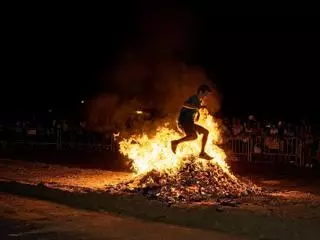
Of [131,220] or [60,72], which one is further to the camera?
[60,72]

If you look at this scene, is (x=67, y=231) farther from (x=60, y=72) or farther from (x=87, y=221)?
(x=60, y=72)

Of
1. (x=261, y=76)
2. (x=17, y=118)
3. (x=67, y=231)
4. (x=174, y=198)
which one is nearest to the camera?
(x=67, y=231)

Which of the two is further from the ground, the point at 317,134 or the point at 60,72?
the point at 60,72

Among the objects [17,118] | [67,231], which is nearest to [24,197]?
[67,231]

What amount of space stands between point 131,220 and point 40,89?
1580 inches

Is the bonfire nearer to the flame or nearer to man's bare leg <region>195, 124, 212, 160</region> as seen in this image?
the flame

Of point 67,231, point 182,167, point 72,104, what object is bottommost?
point 67,231

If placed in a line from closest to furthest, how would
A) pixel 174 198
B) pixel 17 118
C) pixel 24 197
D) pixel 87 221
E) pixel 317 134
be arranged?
pixel 87 221, pixel 174 198, pixel 24 197, pixel 317 134, pixel 17 118

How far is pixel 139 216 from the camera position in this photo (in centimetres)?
1098

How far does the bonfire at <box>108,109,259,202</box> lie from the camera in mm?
12969

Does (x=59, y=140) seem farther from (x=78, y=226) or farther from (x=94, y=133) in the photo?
(x=78, y=226)

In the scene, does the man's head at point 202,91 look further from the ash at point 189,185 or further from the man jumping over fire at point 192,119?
the ash at point 189,185

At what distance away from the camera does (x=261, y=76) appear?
42.3 m

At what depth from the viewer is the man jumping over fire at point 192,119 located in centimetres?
1343
